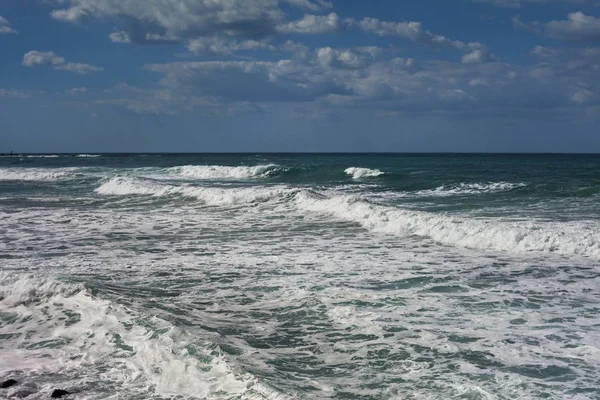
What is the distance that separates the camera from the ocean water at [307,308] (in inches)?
242

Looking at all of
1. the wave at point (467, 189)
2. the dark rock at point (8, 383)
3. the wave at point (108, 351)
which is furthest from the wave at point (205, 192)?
the dark rock at point (8, 383)

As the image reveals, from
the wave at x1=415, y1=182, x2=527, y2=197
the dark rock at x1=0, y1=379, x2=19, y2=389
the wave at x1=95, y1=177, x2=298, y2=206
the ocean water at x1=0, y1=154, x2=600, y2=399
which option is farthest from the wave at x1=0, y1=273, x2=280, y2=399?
the wave at x1=415, y1=182, x2=527, y2=197

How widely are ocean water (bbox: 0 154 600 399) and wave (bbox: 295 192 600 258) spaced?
0.17 ft

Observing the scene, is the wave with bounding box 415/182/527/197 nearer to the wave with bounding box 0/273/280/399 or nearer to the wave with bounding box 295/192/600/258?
the wave with bounding box 295/192/600/258

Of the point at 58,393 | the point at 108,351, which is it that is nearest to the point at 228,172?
the point at 108,351

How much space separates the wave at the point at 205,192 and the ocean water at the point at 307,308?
7.00 m

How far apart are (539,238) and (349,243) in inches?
176

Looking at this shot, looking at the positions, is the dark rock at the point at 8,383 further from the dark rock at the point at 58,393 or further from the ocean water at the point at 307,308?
the dark rock at the point at 58,393

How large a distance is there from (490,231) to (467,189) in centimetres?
1535

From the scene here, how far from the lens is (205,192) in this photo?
92.1 ft

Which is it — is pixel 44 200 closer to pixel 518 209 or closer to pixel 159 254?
pixel 159 254

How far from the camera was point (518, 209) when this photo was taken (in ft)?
67.2

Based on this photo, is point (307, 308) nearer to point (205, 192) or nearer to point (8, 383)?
point (8, 383)

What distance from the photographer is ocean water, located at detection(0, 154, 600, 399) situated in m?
6.14
